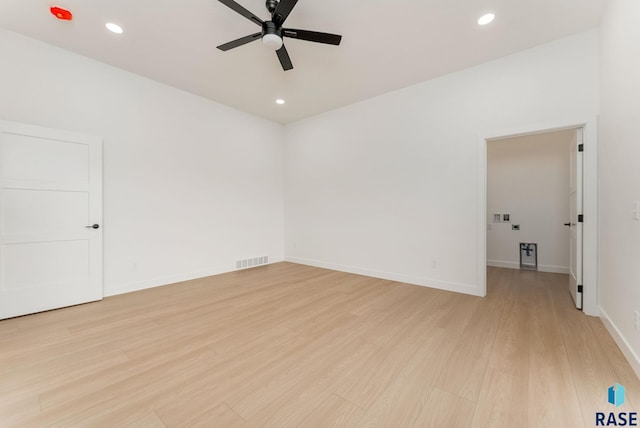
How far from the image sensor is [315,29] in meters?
2.74

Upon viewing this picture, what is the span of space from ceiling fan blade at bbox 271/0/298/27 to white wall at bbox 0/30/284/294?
8.74 ft

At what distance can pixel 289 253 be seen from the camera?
576 centimetres

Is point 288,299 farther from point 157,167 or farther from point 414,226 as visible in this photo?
point 157,167

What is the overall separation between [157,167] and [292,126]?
2872 mm

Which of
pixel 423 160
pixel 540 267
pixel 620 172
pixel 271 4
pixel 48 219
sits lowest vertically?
pixel 540 267

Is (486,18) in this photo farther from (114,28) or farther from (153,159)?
(153,159)

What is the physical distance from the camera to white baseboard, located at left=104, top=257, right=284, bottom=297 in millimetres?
3471

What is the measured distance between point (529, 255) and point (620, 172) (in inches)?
132

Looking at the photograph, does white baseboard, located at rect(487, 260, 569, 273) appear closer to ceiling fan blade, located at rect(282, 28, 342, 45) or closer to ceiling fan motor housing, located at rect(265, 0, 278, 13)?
ceiling fan blade, located at rect(282, 28, 342, 45)

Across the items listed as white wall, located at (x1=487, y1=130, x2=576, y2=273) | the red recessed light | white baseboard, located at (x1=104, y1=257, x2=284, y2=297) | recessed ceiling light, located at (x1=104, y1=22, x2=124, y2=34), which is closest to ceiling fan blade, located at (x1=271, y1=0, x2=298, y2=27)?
recessed ceiling light, located at (x1=104, y1=22, x2=124, y2=34)

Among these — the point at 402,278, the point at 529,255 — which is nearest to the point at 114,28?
the point at 402,278

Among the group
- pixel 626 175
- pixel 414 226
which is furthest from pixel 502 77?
pixel 414 226

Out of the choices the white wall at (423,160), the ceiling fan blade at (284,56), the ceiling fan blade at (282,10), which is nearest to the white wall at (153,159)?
the white wall at (423,160)

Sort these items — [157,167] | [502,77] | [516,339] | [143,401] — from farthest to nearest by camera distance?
1. [157,167]
2. [502,77]
3. [516,339]
4. [143,401]
